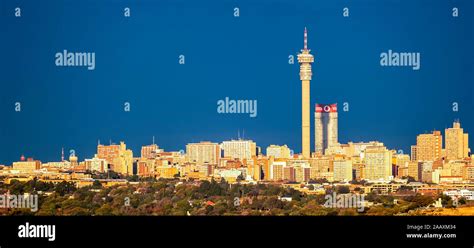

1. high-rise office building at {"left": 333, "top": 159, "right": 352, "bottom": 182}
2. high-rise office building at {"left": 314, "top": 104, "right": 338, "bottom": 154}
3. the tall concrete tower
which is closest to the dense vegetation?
high-rise office building at {"left": 333, "top": 159, "right": 352, "bottom": 182}

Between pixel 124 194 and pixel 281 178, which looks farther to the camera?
pixel 281 178

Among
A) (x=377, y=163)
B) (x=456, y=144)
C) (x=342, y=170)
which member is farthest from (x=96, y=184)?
(x=456, y=144)

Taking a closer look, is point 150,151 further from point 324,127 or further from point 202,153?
point 324,127

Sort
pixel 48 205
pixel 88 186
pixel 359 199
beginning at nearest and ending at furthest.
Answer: pixel 48 205 < pixel 359 199 < pixel 88 186

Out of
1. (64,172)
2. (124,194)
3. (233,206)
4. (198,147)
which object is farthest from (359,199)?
(198,147)

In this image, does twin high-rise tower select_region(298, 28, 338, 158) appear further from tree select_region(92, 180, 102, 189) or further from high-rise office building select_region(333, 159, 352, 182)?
tree select_region(92, 180, 102, 189)
